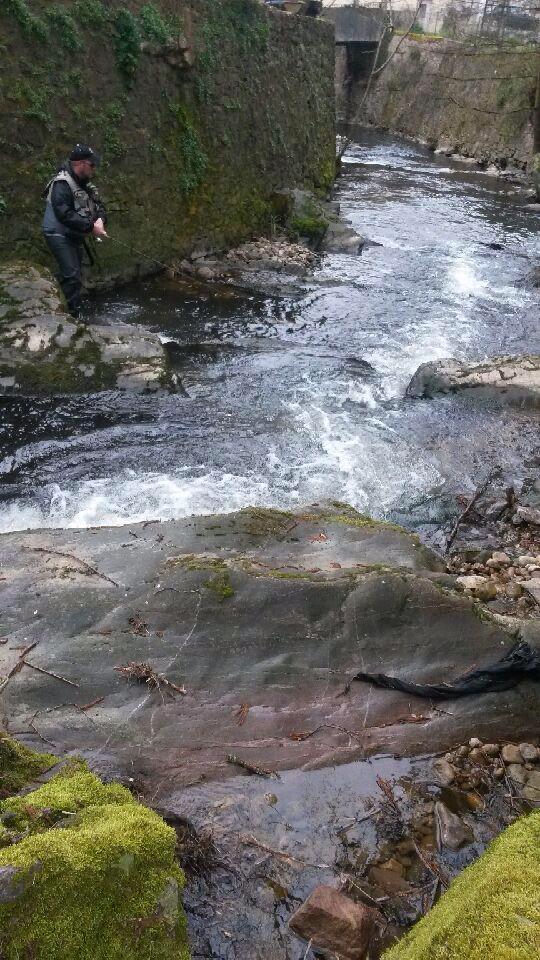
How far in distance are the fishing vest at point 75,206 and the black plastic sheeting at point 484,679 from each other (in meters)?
7.37

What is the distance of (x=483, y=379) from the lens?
8.84 meters

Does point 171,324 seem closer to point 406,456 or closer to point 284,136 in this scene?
point 406,456

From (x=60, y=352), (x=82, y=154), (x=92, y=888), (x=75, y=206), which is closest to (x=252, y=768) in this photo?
(x=92, y=888)

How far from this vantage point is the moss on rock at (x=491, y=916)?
1.85 m

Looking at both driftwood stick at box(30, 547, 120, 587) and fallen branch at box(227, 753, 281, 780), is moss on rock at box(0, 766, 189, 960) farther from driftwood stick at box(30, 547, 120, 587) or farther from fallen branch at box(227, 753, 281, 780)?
driftwood stick at box(30, 547, 120, 587)

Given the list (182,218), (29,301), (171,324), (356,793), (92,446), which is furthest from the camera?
(182,218)

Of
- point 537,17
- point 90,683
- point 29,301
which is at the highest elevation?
point 537,17

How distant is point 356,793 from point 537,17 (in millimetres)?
35142

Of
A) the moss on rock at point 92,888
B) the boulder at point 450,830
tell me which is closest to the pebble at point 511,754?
the boulder at point 450,830

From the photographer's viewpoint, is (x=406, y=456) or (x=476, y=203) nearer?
(x=406, y=456)

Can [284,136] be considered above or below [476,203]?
above

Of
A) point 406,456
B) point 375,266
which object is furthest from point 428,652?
point 375,266

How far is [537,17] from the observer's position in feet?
94.8

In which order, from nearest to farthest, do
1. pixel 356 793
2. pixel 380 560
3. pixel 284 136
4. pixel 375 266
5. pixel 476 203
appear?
pixel 356 793, pixel 380 560, pixel 375 266, pixel 284 136, pixel 476 203
